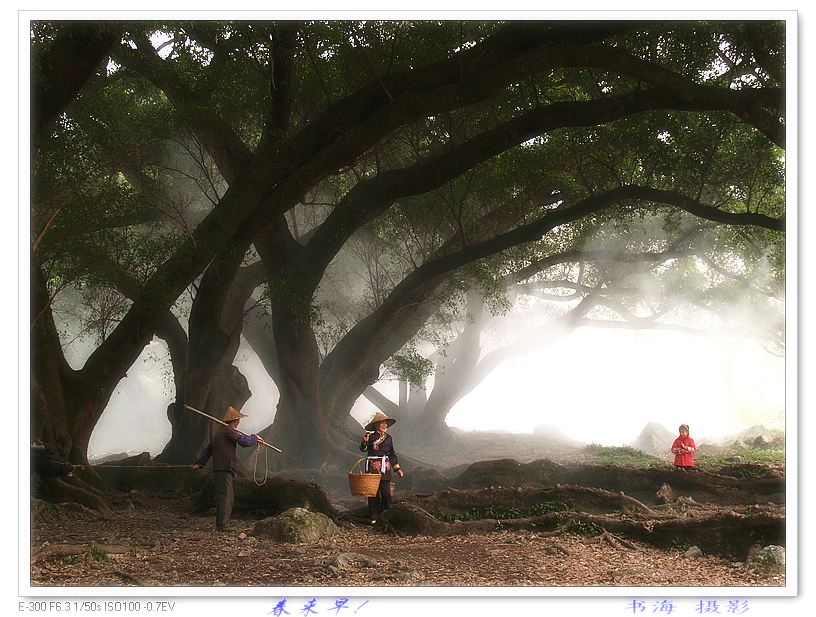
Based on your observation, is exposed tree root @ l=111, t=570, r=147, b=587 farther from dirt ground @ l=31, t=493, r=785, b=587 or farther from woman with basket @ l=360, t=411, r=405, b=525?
woman with basket @ l=360, t=411, r=405, b=525

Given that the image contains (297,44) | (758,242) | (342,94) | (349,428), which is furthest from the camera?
(349,428)

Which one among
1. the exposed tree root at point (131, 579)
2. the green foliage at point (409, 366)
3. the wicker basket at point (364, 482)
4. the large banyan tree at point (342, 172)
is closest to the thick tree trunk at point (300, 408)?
the large banyan tree at point (342, 172)

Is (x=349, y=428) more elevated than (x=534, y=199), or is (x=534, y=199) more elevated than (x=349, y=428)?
(x=534, y=199)

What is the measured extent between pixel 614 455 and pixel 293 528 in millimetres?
7580

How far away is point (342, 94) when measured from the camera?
833cm

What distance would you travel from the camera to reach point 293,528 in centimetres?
621

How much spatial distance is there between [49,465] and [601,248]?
8.89 m

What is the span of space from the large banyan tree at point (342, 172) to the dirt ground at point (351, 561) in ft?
4.42

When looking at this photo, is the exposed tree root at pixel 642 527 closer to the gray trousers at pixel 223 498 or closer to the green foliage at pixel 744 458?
the gray trousers at pixel 223 498

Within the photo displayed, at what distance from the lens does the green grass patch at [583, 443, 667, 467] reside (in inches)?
454

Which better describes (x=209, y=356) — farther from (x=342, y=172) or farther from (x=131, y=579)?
(x=131, y=579)

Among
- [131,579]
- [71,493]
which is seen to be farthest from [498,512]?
[71,493]
